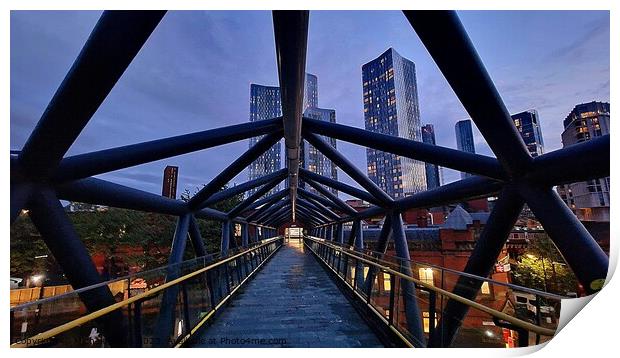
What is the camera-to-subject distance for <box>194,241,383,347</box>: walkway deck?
12.8 feet

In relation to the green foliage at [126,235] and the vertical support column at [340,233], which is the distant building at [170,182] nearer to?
the green foliage at [126,235]

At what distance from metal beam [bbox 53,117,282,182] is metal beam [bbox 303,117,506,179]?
1.20 metres

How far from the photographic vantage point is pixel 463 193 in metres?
4.46

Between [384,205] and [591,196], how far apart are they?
5383 millimetres

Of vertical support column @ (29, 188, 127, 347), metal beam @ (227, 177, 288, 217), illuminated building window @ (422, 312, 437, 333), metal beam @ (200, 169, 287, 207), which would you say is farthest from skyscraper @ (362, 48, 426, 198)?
A: vertical support column @ (29, 188, 127, 347)

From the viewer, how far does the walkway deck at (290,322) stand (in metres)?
3.89

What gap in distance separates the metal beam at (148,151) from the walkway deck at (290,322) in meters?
2.65

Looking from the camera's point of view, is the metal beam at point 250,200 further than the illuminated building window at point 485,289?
Yes

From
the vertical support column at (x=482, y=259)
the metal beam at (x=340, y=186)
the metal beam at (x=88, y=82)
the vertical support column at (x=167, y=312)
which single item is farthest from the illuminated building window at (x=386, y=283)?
the metal beam at (x=340, y=186)

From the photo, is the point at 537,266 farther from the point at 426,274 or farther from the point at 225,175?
the point at 225,175

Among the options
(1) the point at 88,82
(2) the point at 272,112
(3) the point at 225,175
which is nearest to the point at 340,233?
(3) the point at 225,175

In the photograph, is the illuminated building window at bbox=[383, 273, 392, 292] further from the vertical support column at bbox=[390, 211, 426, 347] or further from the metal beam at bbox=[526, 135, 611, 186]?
the metal beam at bbox=[526, 135, 611, 186]

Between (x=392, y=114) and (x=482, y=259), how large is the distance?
14695cm
